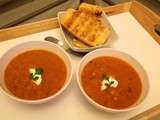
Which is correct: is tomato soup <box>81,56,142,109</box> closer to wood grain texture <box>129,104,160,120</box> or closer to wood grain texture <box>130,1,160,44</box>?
wood grain texture <box>129,104,160,120</box>

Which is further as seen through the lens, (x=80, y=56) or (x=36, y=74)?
(x=80, y=56)

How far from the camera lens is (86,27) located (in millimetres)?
943

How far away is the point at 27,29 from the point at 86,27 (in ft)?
0.83

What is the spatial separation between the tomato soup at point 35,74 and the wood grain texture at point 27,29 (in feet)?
0.51

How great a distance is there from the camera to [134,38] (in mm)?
1054

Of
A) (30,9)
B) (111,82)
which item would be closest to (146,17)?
(111,82)

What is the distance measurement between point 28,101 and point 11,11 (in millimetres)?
635

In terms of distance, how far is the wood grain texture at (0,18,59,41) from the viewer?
3.06ft

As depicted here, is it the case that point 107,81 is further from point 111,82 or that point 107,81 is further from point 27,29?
point 27,29

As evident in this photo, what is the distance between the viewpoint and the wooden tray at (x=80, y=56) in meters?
0.76

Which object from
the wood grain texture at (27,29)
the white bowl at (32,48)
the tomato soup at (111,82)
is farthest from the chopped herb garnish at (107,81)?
the wood grain texture at (27,29)

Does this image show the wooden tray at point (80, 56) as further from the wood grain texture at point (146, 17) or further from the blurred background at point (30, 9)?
the blurred background at point (30, 9)

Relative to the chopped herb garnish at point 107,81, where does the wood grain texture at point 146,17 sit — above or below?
above

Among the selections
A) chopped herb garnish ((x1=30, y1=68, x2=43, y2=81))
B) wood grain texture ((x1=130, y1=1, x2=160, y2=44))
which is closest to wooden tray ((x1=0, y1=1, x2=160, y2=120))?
wood grain texture ((x1=130, y1=1, x2=160, y2=44))
